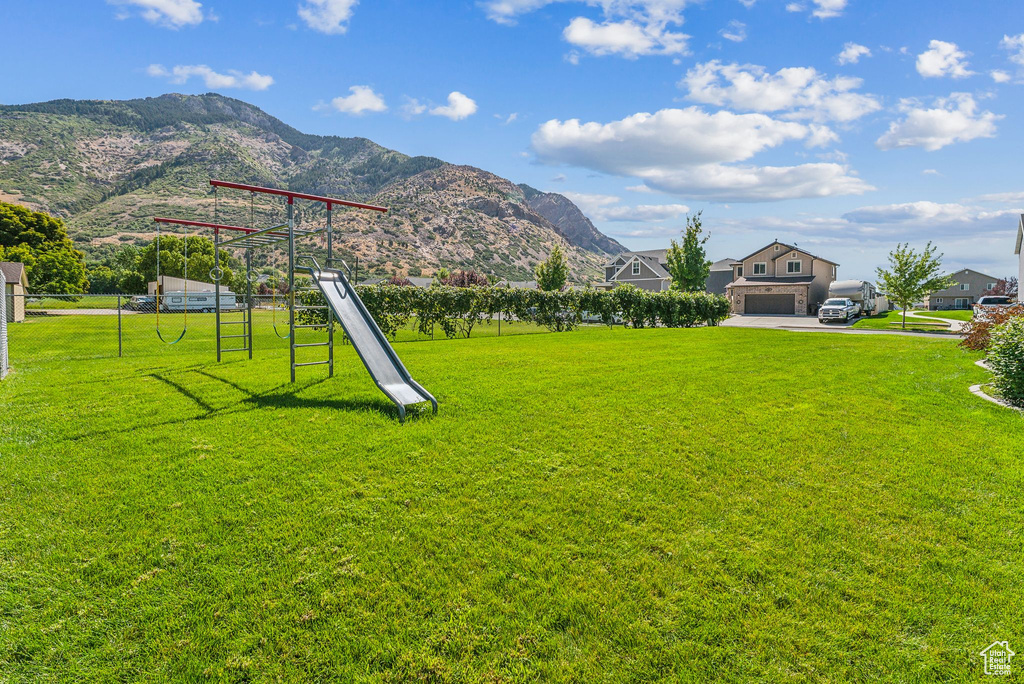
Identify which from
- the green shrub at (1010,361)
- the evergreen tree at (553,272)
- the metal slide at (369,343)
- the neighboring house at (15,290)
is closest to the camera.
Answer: the metal slide at (369,343)

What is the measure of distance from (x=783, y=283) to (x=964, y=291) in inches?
2021

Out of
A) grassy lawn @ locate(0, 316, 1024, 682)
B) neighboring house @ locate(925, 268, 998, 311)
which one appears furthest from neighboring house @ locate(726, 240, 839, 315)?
grassy lawn @ locate(0, 316, 1024, 682)

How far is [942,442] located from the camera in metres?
5.97

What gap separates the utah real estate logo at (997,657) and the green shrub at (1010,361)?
24.8ft

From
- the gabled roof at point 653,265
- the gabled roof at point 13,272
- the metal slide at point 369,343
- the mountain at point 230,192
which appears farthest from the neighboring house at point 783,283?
the mountain at point 230,192

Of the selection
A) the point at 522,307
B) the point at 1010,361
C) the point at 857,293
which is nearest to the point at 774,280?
the point at 857,293

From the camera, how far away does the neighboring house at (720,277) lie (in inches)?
2344

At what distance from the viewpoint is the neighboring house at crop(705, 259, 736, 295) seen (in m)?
59.5

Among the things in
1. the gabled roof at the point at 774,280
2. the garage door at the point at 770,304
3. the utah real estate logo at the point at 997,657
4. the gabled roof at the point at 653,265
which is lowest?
the utah real estate logo at the point at 997,657

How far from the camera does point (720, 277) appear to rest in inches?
2367

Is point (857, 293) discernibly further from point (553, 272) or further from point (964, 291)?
point (964, 291)

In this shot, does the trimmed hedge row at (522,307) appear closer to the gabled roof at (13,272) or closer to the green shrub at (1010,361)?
the green shrub at (1010,361)

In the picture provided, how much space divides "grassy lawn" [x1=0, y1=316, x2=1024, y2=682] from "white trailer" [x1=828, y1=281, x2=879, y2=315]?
4462 centimetres

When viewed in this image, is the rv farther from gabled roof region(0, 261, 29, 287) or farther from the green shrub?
the green shrub
